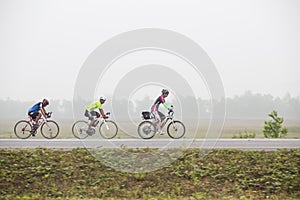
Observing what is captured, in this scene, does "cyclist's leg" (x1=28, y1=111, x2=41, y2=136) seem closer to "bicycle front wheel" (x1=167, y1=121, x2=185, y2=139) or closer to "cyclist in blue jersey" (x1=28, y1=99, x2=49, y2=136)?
"cyclist in blue jersey" (x1=28, y1=99, x2=49, y2=136)

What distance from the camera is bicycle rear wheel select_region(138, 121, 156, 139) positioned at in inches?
421

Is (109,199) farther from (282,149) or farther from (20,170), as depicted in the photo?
(282,149)

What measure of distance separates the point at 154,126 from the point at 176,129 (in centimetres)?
61

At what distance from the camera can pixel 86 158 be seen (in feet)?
30.3

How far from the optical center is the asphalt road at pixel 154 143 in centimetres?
1013

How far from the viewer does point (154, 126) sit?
10.8 metres

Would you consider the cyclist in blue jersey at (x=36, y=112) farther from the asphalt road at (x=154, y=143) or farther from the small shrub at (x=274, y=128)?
the small shrub at (x=274, y=128)

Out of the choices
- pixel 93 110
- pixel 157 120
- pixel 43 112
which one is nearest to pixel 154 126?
pixel 157 120

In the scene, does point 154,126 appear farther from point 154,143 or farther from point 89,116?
point 89,116

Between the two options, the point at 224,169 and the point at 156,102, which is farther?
the point at 156,102

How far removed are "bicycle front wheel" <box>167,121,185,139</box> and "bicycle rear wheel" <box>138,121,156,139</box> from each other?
17.5 inches

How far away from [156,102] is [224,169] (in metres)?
2.70

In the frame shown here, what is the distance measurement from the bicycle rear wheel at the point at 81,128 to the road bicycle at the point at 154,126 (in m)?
1.58

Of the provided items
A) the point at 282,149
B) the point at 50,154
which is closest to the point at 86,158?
the point at 50,154
